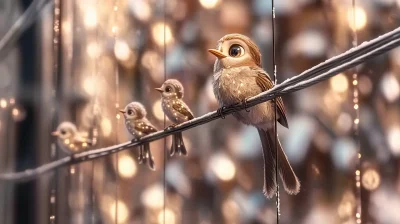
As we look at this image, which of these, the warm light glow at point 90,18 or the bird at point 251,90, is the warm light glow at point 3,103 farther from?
the bird at point 251,90

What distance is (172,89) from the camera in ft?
5.69

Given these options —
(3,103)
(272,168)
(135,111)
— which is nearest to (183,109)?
(135,111)

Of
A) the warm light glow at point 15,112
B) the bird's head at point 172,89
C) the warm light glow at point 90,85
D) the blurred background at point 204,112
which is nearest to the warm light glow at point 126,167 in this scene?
the blurred background at point 204,112

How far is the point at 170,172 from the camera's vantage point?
1770 mm

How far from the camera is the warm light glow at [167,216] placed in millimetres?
1740

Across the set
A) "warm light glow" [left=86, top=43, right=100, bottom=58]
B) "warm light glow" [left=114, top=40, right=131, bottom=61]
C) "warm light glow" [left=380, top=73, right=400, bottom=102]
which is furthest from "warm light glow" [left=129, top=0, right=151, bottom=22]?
"warm light glow" [left=380, top=73, right=400, bottom=102]

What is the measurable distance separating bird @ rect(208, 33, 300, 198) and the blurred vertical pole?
1818 mm

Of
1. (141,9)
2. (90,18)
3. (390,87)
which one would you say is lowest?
(390,87)

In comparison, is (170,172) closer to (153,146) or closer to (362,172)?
(153,146)

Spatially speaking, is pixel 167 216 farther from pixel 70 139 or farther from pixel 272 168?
pixel 70 139

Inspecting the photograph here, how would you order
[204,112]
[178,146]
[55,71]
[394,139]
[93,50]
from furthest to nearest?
[55,71]
[93,50]
[178,146]
[204,112]
[394,139]

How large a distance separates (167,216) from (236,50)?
562 millimetres

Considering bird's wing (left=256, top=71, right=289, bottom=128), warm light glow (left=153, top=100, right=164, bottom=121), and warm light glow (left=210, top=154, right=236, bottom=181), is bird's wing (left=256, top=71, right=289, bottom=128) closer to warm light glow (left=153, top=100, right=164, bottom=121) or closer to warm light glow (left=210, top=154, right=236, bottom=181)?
warm light glow (left=210, top=154, right=236, bottom=181)

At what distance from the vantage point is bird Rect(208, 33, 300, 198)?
1.32m
